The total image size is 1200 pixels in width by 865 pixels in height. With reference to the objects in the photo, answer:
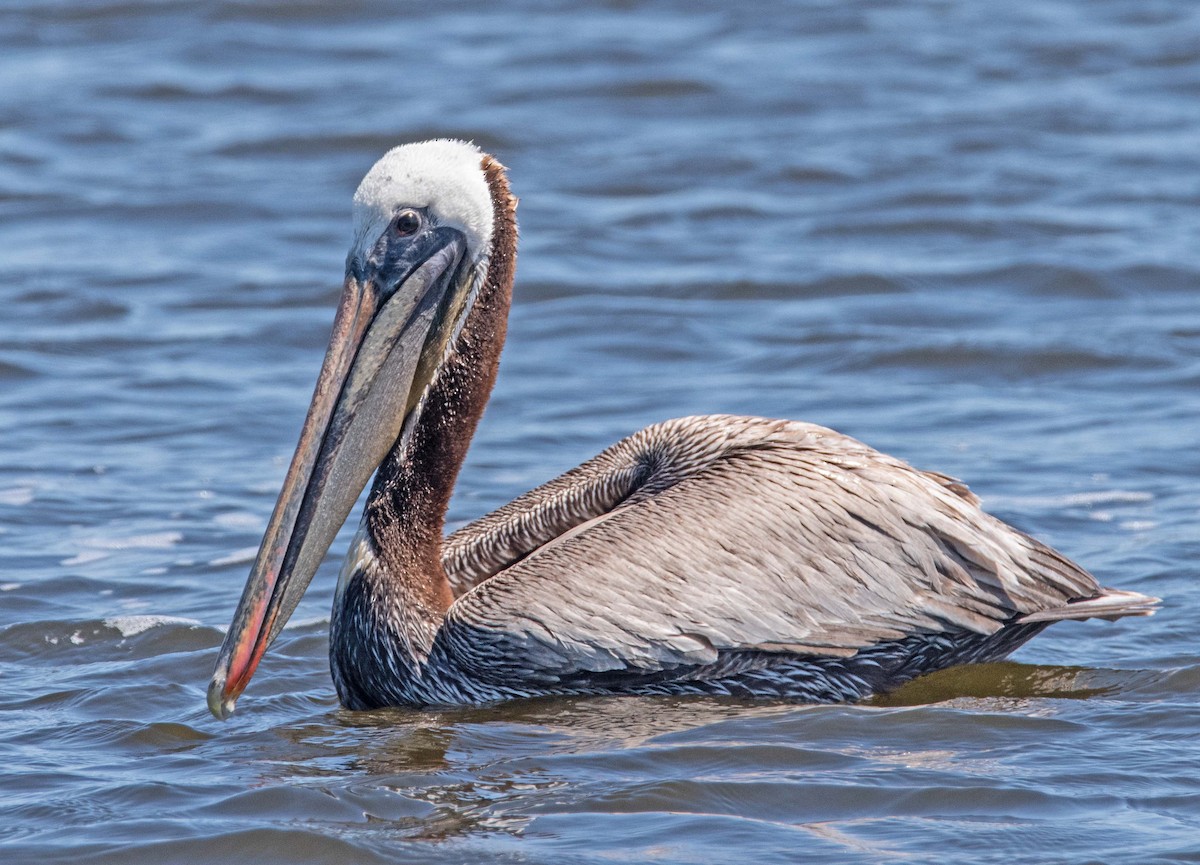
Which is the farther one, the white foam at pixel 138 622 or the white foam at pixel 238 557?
the white foam at pixel 238 557

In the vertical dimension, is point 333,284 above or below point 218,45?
below

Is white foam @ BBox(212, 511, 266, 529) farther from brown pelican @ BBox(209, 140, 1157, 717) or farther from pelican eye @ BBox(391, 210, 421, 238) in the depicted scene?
pelican eye @ BBox(391, 210, 421, 238)

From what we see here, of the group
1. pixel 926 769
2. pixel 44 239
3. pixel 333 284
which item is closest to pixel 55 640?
pixel 926 769

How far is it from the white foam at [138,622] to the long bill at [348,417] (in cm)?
106

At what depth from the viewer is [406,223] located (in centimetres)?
556

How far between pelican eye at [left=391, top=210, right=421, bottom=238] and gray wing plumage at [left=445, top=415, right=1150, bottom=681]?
37.9 inches

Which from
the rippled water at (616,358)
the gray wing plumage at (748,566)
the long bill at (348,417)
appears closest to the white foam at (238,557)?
the rippled water at (616,358)

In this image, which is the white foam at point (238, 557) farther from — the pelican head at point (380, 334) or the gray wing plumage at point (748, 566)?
the pelican head at point (380, 334)

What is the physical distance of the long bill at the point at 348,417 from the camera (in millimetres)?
5270

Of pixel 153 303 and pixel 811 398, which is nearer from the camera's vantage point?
pixel 811 398

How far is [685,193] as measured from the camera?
12766 millimetres

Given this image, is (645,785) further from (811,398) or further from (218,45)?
(218,45)

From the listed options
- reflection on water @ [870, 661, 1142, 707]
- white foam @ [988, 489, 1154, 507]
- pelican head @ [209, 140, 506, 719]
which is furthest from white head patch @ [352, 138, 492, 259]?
white foam @ [988, 489, 1154, 507]

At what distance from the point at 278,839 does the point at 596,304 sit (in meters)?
6.42
